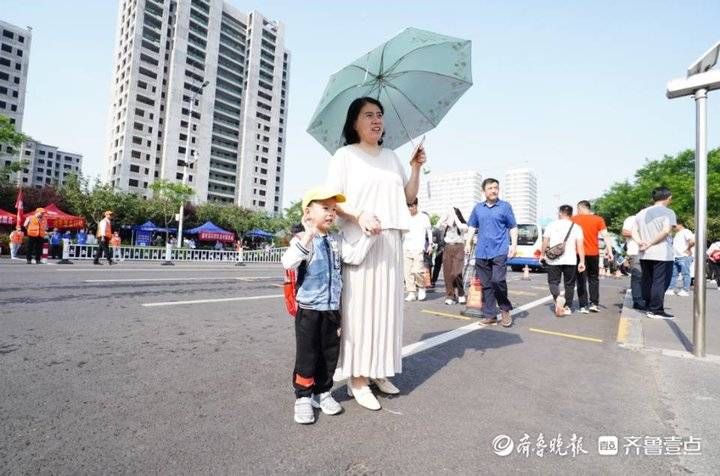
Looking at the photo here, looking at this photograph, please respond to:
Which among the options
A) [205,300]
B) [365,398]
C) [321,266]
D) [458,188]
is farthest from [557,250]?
[458,188]

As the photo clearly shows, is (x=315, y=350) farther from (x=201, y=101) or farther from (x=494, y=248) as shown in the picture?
(x=201, y=101)

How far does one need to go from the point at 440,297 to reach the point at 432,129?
5.78 metres

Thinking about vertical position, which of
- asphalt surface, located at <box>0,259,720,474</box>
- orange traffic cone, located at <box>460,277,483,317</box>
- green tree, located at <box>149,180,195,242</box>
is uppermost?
green tree, located at <box>149,180,195,242</box>

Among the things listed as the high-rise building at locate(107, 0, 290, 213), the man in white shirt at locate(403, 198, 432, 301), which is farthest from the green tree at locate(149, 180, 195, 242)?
the man in white shirt at locate(403, 198, 432, 301)

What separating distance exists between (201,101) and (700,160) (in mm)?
85831

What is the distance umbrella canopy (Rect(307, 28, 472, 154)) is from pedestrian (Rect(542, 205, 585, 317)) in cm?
451

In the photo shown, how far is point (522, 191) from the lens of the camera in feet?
433

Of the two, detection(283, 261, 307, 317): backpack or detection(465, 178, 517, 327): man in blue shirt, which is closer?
detection(283, 261, 307, 317): backpack

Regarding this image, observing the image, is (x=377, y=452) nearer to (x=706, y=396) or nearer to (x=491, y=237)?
(x=706, y=396)

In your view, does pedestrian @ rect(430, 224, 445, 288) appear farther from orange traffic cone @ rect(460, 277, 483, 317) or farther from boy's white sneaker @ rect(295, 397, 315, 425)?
boy's white sneaker @ rect(295, 397, 315, 425)

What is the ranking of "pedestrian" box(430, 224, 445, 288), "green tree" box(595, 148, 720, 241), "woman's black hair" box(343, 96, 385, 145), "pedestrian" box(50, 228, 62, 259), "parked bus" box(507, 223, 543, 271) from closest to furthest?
1. "woman's black hair" box(343, 96, 385, 145)
2. "pedestrian" box(430, 224, 445, 288)
3. "pedestrian" box(50, 228, 62, 259)
4. "parked bus" box(507, 223, 543, 271)
5. "green tree" box(595, 148, 720, 241)

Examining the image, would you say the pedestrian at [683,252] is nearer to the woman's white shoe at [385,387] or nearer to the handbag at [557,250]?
the handbag at [557,250]

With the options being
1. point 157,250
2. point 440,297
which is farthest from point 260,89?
point 440,297

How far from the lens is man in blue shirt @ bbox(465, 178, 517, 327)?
17.4 feet
